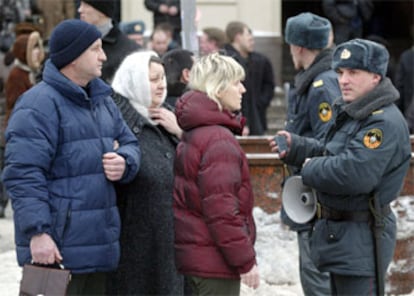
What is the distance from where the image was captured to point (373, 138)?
16.2 ft

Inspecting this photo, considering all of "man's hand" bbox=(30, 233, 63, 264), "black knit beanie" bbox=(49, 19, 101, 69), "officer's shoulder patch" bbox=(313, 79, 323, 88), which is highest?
"black knit beanie" bbox=(49, 19, 101, 69)

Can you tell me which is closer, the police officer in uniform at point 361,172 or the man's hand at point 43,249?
the man's hand at point 43,249

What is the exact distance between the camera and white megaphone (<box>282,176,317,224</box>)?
17.7 ft

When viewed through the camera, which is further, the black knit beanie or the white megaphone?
the white megaphone

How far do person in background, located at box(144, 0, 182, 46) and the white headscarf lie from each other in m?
7.93

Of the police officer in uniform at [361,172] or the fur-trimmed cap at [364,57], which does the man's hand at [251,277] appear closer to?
the police officer in uniform at [361,172]

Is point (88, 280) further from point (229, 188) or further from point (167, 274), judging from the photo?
point (229, 188)

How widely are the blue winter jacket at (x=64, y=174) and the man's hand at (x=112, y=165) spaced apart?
25mm

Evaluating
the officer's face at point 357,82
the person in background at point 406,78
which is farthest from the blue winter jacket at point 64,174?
the person in background at point 406,78

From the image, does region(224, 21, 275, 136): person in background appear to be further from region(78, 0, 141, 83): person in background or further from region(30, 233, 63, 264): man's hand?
region(30, 233, 63, 264): man's hand

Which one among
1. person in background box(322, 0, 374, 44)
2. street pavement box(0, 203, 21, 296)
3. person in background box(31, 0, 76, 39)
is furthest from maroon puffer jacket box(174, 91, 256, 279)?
person in background box(31, 0, 76, 39)

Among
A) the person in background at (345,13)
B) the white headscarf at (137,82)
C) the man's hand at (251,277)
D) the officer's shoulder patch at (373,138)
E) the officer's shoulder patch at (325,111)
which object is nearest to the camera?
the man's hand at (251,277)

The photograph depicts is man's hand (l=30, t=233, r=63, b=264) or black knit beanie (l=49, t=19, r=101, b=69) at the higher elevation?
black knit beanie (l=49, t=19, r=101, b=69)

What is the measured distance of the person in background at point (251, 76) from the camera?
11.3 meters
